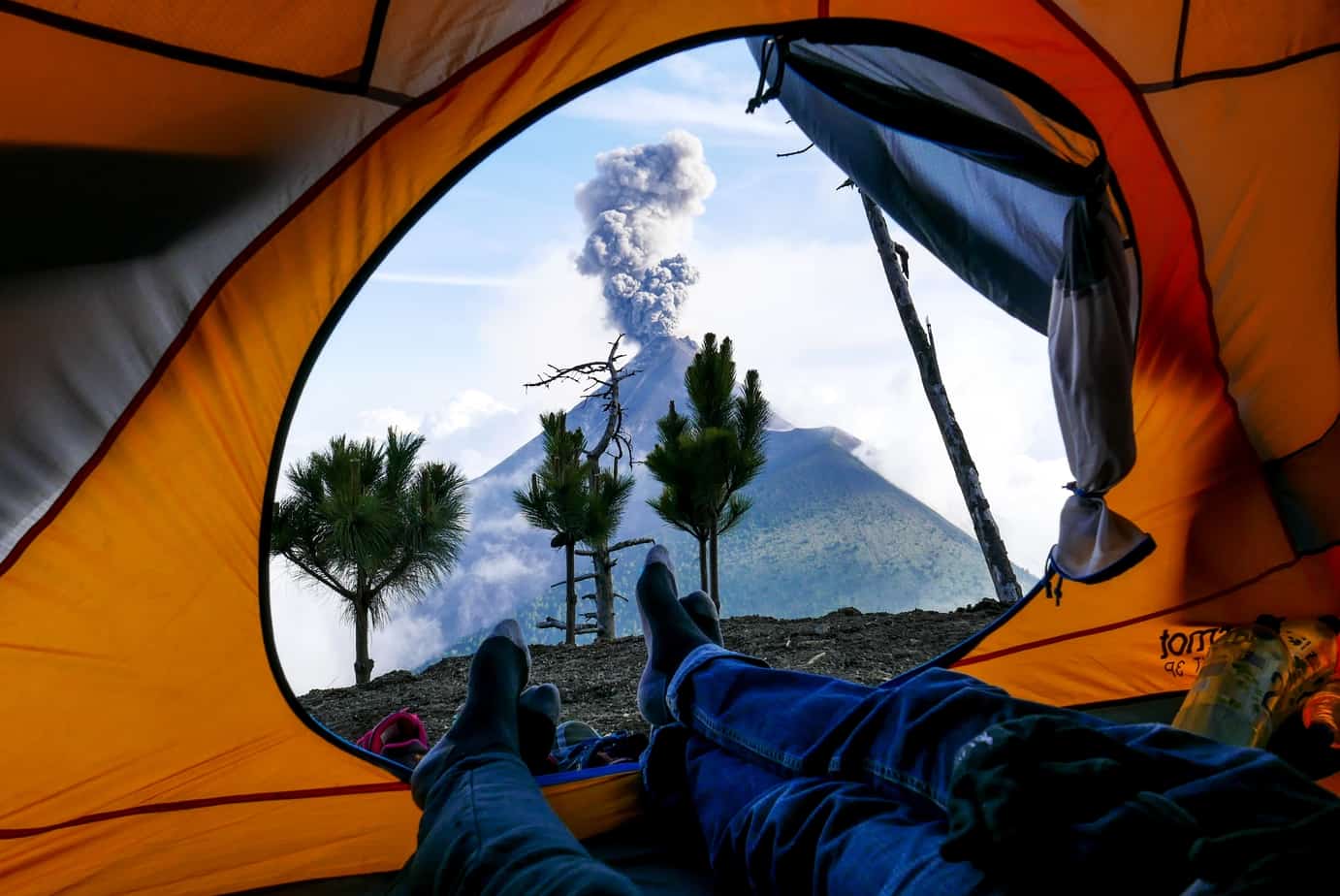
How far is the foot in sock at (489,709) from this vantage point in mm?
1103

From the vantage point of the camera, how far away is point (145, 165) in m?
0.91

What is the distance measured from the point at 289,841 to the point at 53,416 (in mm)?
648

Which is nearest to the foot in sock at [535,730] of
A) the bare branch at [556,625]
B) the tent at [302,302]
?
the tent at [302,302]

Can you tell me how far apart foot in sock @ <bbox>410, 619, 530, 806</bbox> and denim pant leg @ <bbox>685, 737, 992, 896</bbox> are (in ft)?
0.98

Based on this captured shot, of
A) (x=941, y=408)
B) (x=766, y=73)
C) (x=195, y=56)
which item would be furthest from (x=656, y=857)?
(x=941, y=408)

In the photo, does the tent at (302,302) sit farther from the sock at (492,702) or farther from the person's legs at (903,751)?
the person's legs at (903,751)

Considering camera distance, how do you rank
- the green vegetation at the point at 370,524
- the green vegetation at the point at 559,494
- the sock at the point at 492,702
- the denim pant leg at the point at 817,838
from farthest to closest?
the green vegetation at the point at 559,494
the green vegetation at the point at 370,524
the sock at the point at 492,702
the denim pant leg at the point at 817,838

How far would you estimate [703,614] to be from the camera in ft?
5.27

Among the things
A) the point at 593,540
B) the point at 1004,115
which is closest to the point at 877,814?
the point at 1004,115

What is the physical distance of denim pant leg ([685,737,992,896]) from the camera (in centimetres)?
67

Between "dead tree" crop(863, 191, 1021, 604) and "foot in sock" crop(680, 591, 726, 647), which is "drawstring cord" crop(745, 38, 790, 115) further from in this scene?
"dead tree" crop(863, 191, 1021, 604)

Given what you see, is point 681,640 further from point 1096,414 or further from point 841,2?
point 841,2

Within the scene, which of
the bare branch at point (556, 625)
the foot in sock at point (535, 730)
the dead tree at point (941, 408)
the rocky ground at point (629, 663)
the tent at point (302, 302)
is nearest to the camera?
the tent at point (302, 302)

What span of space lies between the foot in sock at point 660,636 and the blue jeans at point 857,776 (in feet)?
0.91
